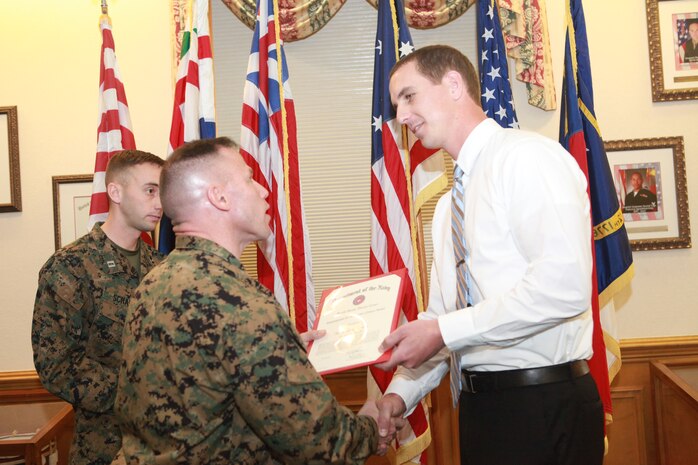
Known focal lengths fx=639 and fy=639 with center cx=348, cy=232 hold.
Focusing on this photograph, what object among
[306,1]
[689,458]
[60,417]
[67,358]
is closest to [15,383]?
[60,417]

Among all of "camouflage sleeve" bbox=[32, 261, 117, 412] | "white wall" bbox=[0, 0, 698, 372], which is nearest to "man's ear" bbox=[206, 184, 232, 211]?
"camouflage sleeve" bbox=[32, 261, 117, 412]

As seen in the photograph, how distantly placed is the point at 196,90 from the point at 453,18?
1.69m

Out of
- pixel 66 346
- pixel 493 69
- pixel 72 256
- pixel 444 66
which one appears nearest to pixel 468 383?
pixel 444 66

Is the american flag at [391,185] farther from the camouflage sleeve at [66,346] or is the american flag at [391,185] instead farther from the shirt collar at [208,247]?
the shirt collar at [208,247]

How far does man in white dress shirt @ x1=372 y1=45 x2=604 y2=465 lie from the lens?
5.90 ft

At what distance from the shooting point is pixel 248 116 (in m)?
3.34

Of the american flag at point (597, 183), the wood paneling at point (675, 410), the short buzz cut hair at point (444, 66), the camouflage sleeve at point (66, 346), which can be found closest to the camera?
the short buzz cut hair at point (444, 66)

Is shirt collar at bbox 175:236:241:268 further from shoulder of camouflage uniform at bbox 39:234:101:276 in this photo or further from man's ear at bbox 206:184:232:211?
shoulder of camouflage uniform at bbox 39:234:101:276

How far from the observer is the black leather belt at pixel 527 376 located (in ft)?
6.28

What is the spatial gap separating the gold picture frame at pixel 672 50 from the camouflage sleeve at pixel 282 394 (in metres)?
3.37

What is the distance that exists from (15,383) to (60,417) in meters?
0.86

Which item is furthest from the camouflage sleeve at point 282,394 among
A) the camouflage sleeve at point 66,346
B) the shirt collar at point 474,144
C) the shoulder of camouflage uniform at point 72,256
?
the shoulder of camouflage uniform at point 72,256

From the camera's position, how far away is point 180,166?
1797mm

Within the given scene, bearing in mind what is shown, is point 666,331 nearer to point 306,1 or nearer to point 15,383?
point 306,1
